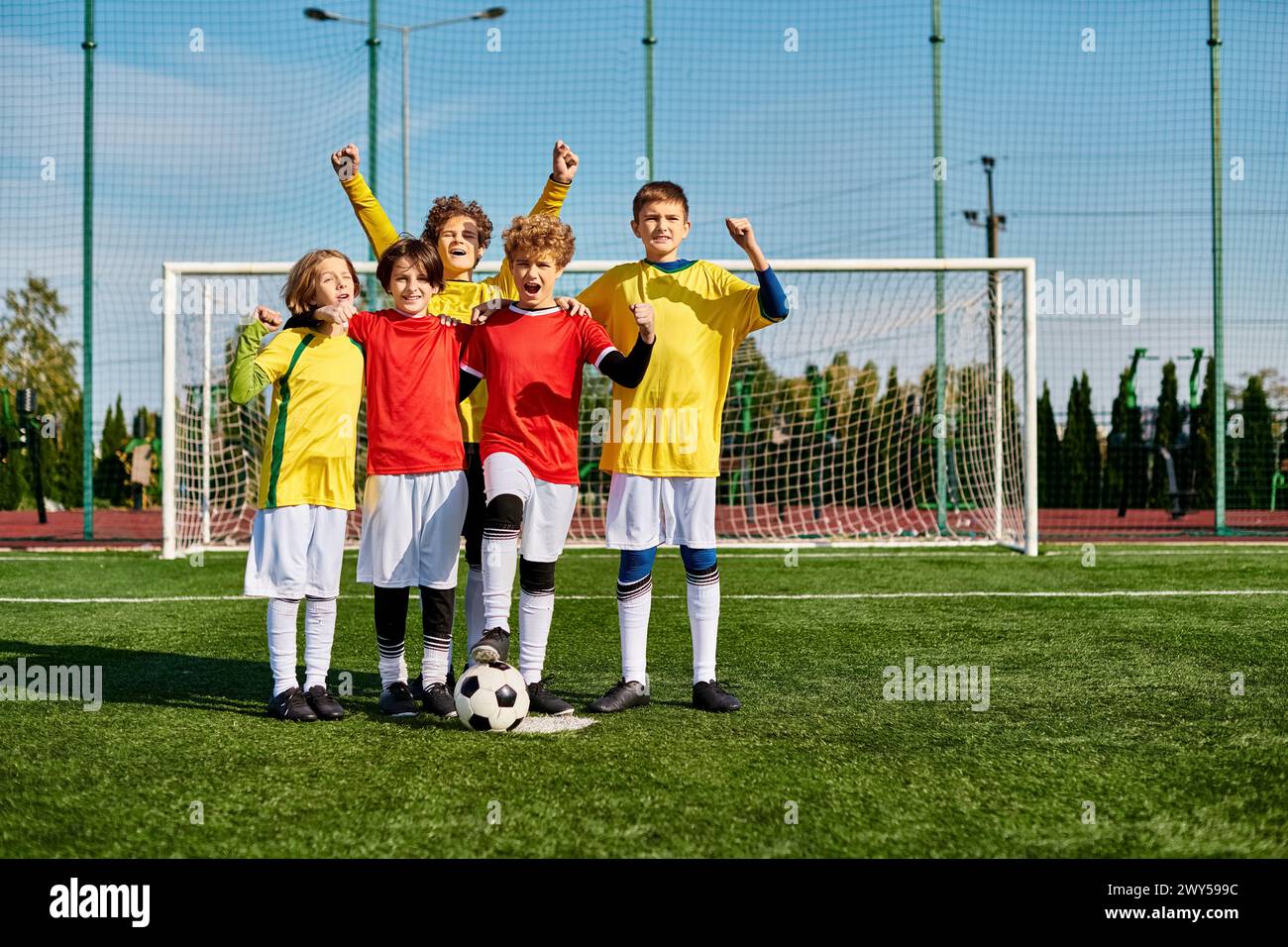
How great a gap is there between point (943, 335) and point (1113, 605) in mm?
5993

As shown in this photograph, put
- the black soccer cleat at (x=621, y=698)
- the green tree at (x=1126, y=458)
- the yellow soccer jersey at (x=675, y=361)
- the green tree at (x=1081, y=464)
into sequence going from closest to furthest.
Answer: the black soccer cleat at (x=621, y=698)
the yellow soccer jersey at (x=675, y=361)
the green tree at (x=1126, y=458)
the green tree at (x=1081, y=464)

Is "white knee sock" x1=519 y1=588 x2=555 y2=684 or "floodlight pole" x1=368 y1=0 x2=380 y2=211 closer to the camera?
"white knee sock" x1=519 y1=588 x2=555 y2=684

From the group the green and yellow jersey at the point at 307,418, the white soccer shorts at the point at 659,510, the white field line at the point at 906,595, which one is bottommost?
the white field line at the point at 906,595

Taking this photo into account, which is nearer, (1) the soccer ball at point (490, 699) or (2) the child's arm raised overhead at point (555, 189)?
(1) the soccer ball at point (490, 699)

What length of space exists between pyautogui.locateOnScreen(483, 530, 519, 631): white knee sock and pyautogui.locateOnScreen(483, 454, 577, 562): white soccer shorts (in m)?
0.08

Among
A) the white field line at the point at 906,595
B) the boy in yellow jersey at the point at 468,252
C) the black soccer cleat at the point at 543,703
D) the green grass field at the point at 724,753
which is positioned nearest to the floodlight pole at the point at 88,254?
the white field line at the point at 906,595

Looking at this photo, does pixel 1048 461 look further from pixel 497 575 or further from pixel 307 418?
pixel 307 418

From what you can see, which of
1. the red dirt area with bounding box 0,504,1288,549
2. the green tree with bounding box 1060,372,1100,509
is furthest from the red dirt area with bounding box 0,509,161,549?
the green tree with bounding box 1060,372,1100,509

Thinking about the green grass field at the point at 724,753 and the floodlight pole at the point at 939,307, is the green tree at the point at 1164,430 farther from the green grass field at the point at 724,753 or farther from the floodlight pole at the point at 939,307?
the green grass field at the point at 724,753

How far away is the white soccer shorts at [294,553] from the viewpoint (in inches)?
150

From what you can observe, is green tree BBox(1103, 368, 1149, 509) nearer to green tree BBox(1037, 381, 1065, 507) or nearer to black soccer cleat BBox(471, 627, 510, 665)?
green tree BBox(1037, 381, 1065, 507)

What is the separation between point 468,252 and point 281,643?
5.07 feet

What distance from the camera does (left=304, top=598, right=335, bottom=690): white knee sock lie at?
3.89 m
